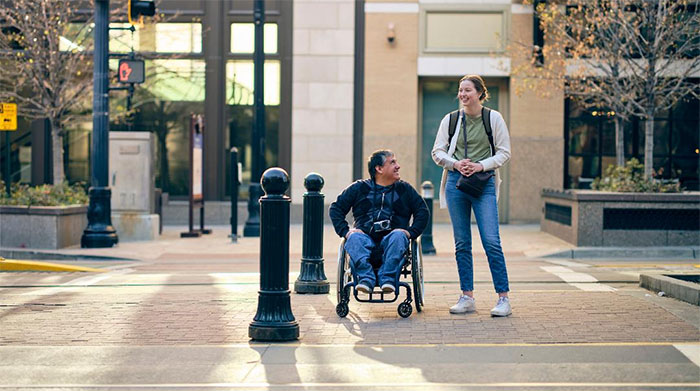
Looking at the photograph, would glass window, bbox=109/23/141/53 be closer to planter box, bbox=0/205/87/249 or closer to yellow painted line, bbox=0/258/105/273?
planter box, bbox=0/205/87/249

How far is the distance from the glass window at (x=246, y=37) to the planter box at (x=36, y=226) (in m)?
7.94

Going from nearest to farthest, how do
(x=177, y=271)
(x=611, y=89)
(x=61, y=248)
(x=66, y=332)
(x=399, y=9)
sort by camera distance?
(x=66, y=332) < (x=177, y=271) < (x=61, y=248) < (x=611, y=89) < (x=399, y=9)

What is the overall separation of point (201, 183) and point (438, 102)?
6292 millimetres

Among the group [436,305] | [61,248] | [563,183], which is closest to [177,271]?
[61,248]

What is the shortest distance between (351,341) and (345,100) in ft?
51.8

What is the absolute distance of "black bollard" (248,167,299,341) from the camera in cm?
665

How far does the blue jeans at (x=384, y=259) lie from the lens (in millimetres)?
7538

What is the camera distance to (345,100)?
22.2 metres

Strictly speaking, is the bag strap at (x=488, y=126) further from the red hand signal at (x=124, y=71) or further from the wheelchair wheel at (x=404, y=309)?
the red hand signal at (x=124, y=71)

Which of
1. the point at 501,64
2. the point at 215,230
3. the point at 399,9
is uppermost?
the point at 399,9

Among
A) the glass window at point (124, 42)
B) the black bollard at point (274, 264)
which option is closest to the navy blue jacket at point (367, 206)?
the black bollard at point (274, 264)

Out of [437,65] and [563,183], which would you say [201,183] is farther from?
[563,183]

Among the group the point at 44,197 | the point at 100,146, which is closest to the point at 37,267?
the point at 44,197

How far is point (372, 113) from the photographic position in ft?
72.8
